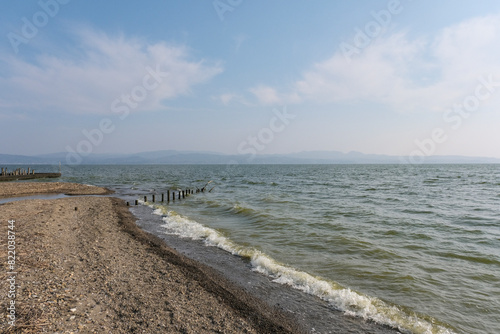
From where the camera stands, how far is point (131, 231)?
1421 centimetres

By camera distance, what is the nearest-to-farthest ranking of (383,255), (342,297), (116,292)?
(116,292), (342,297), (383,255)

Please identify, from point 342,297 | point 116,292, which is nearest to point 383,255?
point 342,297

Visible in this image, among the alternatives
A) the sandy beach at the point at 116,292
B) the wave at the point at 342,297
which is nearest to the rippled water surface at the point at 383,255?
the wave at the point at 342,297

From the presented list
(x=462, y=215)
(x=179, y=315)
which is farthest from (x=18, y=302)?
(x=462, y=215)

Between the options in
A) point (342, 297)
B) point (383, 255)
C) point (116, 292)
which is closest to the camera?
point (116, 292)

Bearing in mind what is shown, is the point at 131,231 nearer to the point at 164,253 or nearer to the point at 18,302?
the point at 164,253

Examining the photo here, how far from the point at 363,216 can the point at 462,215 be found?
7.34 m

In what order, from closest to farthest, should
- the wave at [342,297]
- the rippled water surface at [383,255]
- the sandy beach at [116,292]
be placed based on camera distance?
the sandy beach at [116,292], the wave at [342,297], the rippled water surface at [383,255]

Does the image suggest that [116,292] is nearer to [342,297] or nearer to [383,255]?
[342,297]

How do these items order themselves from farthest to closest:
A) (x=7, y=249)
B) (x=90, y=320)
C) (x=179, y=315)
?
(x=7, y=249)
(x=179, y=315)
(x=90, y=320)

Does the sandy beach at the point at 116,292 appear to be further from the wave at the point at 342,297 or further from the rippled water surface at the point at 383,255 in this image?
the rippled water surface at the point at 383,255

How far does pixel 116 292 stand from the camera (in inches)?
268

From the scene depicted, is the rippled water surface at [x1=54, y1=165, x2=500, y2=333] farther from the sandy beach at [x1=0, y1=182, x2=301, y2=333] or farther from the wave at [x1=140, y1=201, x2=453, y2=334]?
the sandy beach at [x1=0, y1=182, x2=301, y2=333]

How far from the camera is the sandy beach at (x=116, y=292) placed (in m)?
5.45
